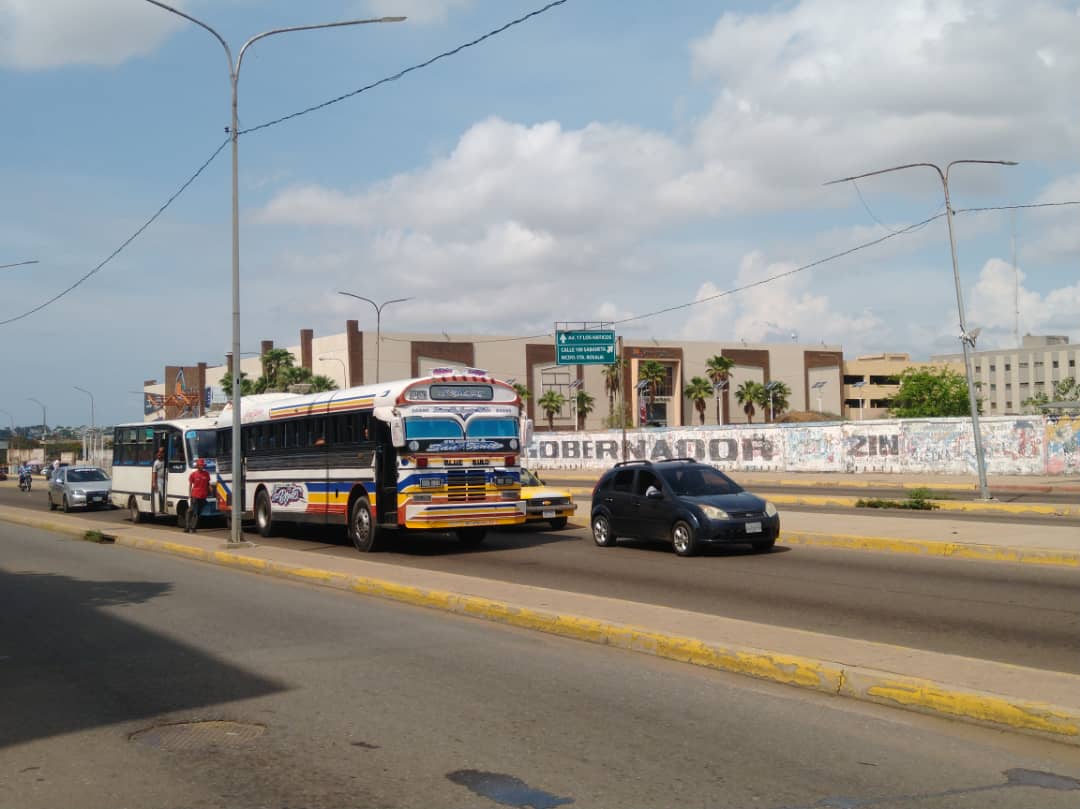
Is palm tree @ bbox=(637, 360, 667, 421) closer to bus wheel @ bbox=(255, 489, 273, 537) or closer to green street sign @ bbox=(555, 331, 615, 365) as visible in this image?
green street sign @ bbox=(555, 331, 615, 365)

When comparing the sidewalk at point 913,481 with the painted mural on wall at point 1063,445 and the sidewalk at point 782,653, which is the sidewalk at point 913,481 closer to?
the painted mural on wall at point 1063,445

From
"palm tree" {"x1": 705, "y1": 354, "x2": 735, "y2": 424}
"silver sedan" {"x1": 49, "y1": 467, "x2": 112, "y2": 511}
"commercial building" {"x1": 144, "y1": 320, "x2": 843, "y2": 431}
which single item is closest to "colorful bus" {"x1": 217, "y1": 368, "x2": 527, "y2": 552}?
"silver sedan" {"x1": 49, "y1": 467, "x2": 112, "y2": 511}

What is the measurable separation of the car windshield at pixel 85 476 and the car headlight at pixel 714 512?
1134 inches

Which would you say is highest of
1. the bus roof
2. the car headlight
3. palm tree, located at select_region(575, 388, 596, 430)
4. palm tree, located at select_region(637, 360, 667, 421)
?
palm tree, located at select_region(637, 360, 667, 421)

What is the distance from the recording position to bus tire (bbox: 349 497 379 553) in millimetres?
19938

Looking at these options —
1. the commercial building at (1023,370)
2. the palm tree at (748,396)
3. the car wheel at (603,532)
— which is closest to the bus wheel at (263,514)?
the car wheel at (603,532)

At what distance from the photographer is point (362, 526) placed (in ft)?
66.4

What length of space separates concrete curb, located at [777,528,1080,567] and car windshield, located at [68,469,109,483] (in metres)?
28.5

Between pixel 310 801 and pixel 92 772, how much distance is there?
1523mm

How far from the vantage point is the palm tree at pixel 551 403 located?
9738 cm

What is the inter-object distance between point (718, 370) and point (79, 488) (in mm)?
72133

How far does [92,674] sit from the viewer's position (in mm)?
9180

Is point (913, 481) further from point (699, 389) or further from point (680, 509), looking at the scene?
point (699, 389)

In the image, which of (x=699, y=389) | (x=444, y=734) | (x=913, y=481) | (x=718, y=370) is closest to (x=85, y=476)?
(x=913, y=481)
